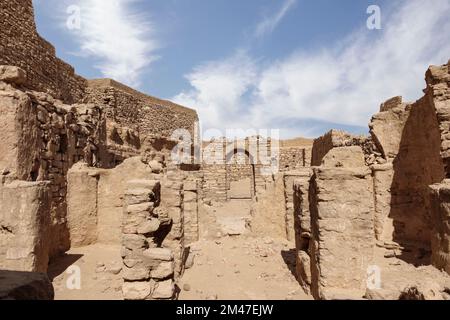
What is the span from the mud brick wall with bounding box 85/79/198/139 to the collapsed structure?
7.62 meters

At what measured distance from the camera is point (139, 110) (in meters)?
26.4

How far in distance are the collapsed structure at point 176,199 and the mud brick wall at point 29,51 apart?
2.9 inches

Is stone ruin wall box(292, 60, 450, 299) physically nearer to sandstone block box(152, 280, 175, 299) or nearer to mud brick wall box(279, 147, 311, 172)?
sandstone block box(152, 280, 175, 299)

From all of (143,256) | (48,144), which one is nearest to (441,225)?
(143,256)

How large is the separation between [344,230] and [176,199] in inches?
149

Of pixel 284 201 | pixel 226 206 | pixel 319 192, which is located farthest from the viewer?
pixel 226 206

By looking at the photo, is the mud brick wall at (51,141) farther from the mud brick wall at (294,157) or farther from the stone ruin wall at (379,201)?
the mud brick wall at (294,157)

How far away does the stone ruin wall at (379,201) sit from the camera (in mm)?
4531

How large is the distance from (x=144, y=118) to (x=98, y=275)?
22250 millimetres

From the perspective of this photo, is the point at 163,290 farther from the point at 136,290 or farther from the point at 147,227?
the point at 147,227

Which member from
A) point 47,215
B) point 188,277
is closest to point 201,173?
point 188,277

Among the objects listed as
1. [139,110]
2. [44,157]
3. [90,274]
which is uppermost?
[139,110]

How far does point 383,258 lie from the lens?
7.14m
